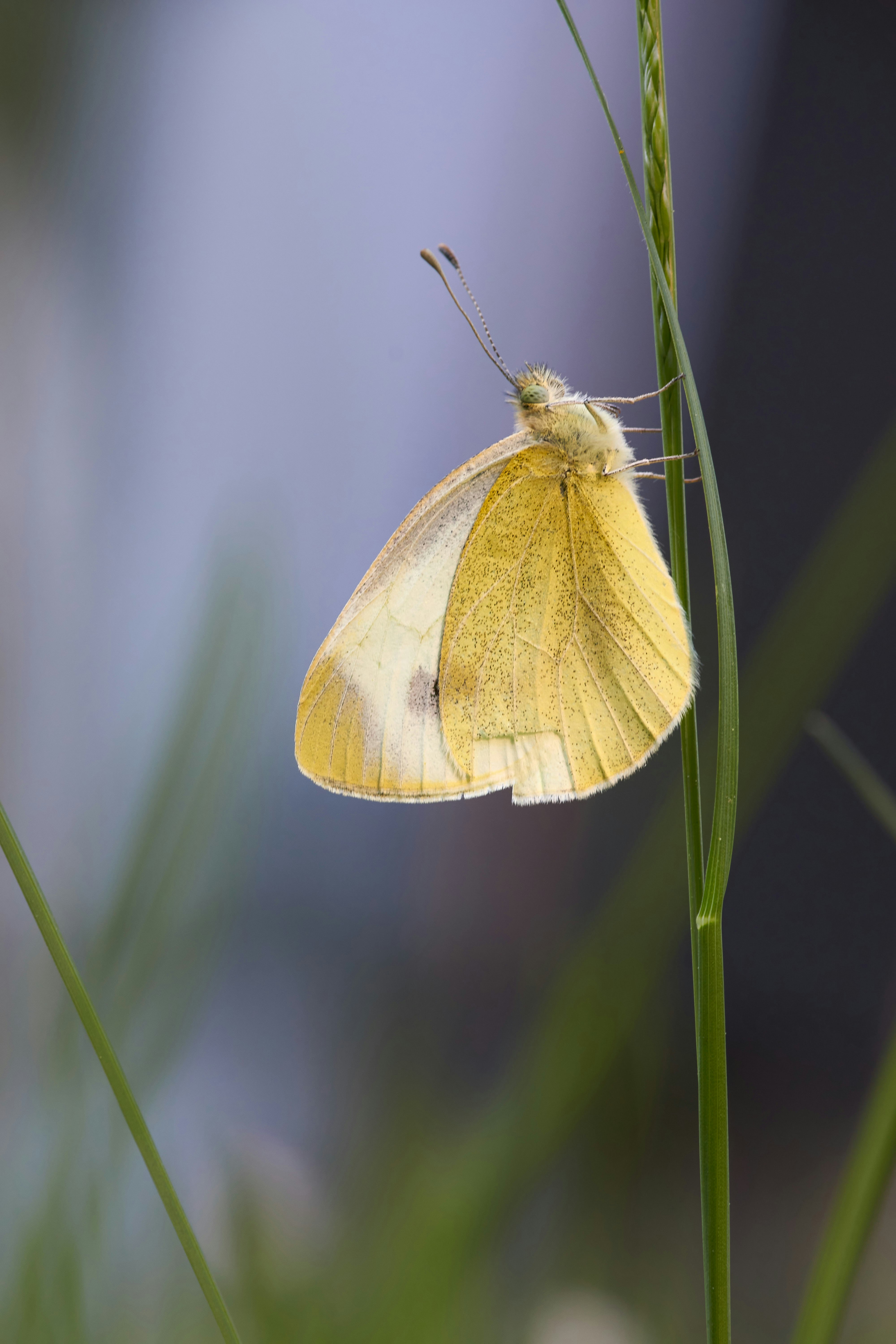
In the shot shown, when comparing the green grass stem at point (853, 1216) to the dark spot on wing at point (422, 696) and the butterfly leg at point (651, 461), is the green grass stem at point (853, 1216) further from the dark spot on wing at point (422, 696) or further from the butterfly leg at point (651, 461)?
the dark spot on wing at point (422, 696)

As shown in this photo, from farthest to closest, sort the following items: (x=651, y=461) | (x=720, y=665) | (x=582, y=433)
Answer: (x=582, y=433) → (x=651, y=461) → (x=720, y=665)

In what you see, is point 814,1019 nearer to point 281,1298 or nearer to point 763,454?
point 763,454

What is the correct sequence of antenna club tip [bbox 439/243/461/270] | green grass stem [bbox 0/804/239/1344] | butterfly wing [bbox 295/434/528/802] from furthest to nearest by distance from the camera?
butterfly wing [bbox 295/434/528/802] < antenna club tip [bbox 439/243/461/270] < green grass stem [bbox 0/804/239/1344]

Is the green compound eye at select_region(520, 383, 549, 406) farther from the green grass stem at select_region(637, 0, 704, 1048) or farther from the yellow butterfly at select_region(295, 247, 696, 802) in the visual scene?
the green grass stem at select_region(637, 0, 704, 1048)

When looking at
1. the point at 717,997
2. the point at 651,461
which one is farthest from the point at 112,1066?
the point at 651,461

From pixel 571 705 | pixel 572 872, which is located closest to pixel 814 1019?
pixel 572 872

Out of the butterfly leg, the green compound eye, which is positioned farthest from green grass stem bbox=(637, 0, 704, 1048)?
the green compound eye

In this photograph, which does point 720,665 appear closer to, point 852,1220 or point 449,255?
point 852,1220

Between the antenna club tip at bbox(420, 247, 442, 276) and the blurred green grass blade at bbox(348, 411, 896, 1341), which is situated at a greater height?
the antenna club tip at bbox(420, 247, 442, 276)
